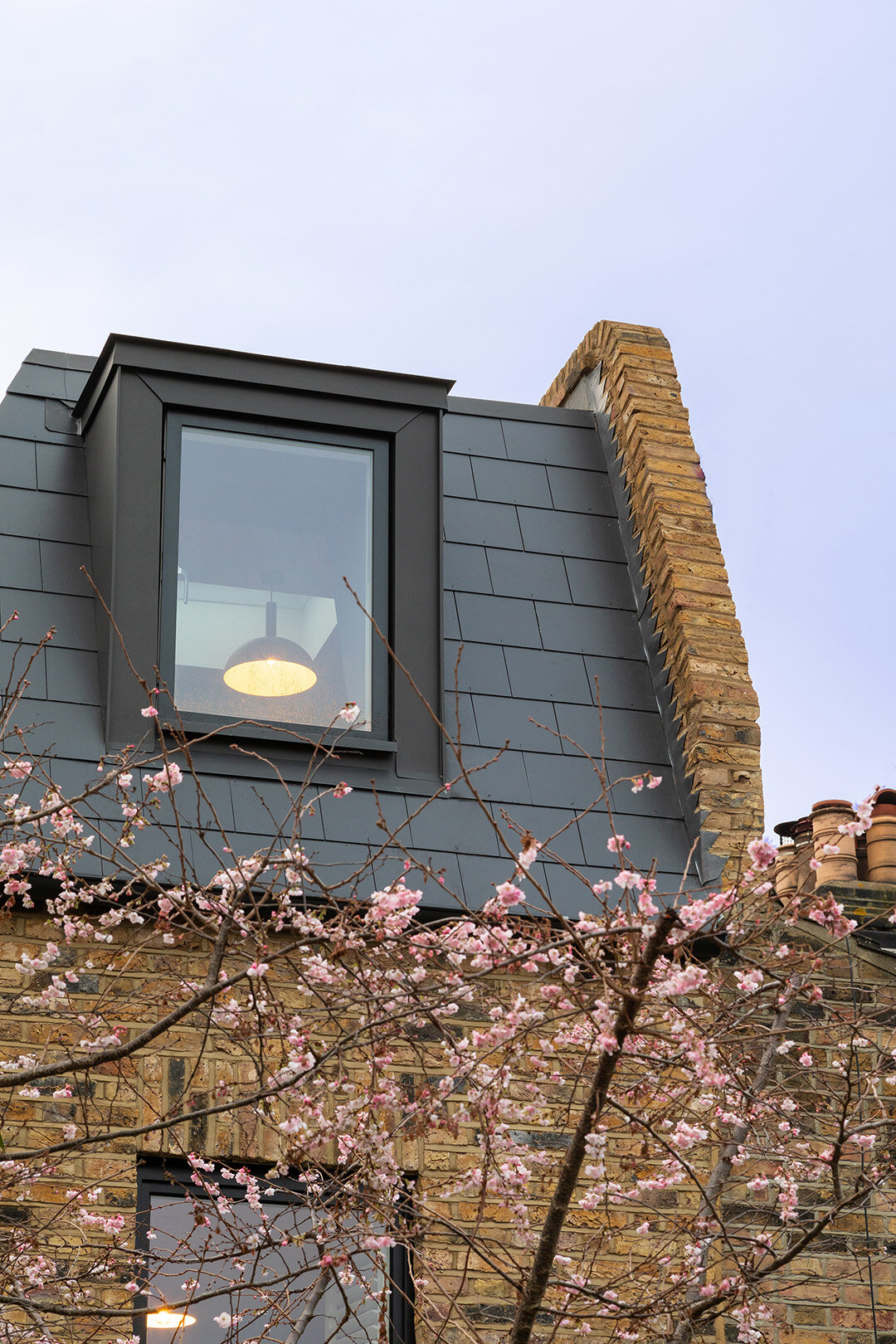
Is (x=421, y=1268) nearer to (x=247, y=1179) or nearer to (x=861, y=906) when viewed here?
(x=247, y=1179)

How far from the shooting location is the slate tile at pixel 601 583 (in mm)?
7133

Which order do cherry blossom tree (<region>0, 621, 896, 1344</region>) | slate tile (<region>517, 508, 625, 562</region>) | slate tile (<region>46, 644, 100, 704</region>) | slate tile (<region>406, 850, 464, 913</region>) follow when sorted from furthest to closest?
slate tile (<region>517, 508, 625, 562</region>) < slate tile (<region>46, 644, 100, 704</region>) < slate tile (<region>406, 850, 464, 913</region>) < cherry blossom tree (<region>0, 621, 896, 1344</region>)

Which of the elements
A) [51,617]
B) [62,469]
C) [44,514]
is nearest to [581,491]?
[62,469]

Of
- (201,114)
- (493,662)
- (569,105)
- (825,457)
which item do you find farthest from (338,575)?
(825,457)

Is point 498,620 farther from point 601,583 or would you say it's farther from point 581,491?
point 581,491

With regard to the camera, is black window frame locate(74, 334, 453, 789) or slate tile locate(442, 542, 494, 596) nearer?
black window frame locate(74, 334, 453, 789)

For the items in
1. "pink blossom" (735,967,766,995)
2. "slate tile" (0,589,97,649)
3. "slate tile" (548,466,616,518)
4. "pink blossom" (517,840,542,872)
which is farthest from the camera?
"slate tile" (548,466,616,518)

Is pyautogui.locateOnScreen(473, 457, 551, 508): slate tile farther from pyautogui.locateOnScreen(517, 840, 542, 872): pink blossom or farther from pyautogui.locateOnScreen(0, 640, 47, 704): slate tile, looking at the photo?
pyautogui.locateOnScreen(517, 840, 542, 872): pink blossom

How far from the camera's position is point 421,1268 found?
530 centimetres

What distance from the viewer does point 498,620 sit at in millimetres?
6863

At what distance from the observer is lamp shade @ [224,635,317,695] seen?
20.7 feet

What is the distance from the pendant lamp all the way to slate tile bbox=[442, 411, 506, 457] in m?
1.58

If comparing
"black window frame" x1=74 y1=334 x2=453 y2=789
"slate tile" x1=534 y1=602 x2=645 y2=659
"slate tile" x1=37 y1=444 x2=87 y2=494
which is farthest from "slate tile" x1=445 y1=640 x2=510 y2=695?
"slate tile" x1=37 y1=444 x2=87 y2=494

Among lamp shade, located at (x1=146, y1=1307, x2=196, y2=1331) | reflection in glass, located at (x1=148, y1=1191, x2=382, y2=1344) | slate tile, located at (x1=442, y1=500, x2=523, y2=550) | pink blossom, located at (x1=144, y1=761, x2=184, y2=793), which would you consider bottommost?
lamp shade, located at (x1=146, y1=1307, x2=196, y2=1331)
